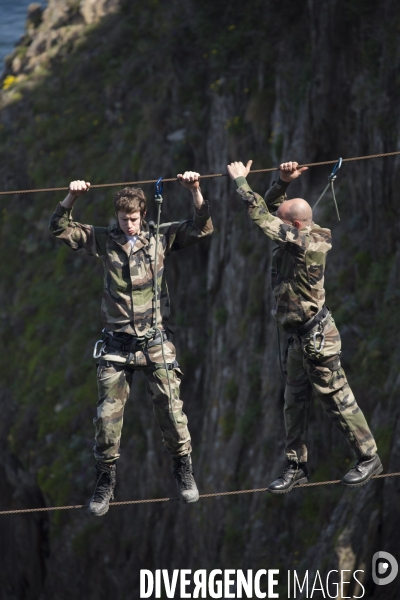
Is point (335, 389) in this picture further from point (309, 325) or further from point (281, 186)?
point (281, 186)

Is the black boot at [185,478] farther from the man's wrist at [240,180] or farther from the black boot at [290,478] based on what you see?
the man's wrist at [240,180]

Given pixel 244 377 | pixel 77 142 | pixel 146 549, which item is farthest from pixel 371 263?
pixel 77 142

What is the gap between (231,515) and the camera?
70.0 ft

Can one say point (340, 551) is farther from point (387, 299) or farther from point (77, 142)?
point (77, 142)

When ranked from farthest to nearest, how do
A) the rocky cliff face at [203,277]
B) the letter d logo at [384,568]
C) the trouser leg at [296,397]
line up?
1. the rocky cliff face at [203,277]
2. the letter d logo at [384,568]
3. the trouser leg at [296,397]

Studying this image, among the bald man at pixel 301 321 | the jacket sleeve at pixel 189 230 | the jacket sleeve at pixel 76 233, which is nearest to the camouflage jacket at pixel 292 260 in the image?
the bald man at pixel 301 321

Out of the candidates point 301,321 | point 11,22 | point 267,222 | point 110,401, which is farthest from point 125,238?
point 11,22

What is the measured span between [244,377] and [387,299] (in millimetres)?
5496

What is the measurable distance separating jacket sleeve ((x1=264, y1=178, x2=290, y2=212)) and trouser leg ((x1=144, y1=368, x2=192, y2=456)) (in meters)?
1.89

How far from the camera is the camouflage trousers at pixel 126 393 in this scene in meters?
9.85

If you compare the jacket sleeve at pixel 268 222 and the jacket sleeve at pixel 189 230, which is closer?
the jacket sleeve at pixel 268 222

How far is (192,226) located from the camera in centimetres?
983

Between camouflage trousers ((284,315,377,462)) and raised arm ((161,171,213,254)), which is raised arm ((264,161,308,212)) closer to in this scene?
raised arm ((161,171,213,254))

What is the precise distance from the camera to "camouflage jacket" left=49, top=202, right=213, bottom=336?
9.79 metres
